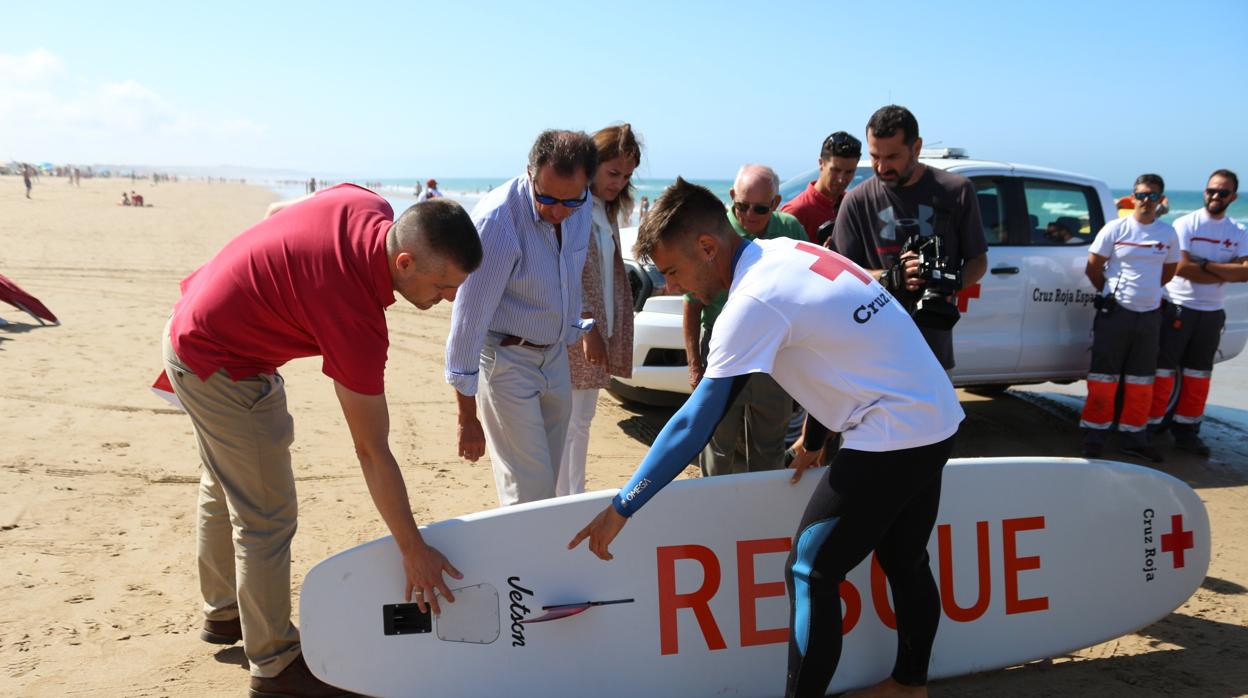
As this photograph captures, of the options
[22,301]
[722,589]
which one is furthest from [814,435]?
[22,301]

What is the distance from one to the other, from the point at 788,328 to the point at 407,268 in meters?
1.08

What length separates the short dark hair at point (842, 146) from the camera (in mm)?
5234

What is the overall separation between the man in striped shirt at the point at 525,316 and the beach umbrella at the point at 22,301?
739 centimetres

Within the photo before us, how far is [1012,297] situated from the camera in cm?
608

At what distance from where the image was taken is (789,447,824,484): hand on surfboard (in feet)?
10.4

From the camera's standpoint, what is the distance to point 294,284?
2.60 meters

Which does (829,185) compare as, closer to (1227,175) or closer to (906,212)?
(906,212)

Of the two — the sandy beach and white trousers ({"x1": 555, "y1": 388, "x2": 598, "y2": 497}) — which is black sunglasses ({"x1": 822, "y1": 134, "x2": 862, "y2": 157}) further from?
the sandy beach

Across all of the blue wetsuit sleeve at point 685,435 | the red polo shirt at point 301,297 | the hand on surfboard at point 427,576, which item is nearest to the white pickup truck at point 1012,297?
the hand on surfboard at point 427,576

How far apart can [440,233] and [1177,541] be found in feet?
10.4

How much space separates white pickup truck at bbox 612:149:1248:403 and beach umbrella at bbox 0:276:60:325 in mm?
6280

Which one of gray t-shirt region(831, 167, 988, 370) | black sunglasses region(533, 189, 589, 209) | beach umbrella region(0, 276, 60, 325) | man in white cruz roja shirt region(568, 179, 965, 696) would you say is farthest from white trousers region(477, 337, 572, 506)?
beach umbrella region(0, 276, 60, 325)

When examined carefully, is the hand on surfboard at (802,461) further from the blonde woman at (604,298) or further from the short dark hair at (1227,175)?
the short dark hair at (1227,175)

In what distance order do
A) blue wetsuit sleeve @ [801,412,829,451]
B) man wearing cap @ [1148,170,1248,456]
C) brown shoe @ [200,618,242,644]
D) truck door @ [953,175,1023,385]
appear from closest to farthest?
blue wetsuit sleeve @ [801,412,829,451] → brown shoe @ [200,618,242,644] → truck door @ [953,175,1023,385] → man wearing cap @ [1148,170,1248,456]
